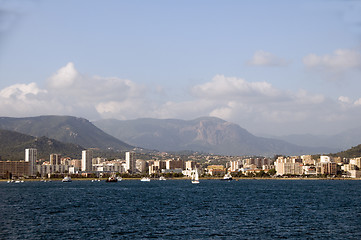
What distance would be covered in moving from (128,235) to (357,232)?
25.2m

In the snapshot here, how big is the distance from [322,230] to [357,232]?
3.96 m

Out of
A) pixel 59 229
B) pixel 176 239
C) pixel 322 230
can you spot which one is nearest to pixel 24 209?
pixel 59 229

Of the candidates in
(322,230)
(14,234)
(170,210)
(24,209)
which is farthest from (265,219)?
(24,209)

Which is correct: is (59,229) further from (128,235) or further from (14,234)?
(128,235)

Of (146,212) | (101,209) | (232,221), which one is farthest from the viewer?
(101,209)

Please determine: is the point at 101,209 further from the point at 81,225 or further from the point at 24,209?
the point at 81,225

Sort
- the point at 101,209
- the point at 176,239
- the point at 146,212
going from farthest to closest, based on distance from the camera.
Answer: the point at 101,209
the point at 146,212
the point at 176,239

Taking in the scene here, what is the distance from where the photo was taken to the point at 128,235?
173 feet

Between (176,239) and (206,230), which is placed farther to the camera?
(206,230)

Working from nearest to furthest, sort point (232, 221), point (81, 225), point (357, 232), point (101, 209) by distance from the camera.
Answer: point (357, 232) → point (81, 225) → point (232, 221) → point (101, 209)

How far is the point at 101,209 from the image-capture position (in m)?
82.1

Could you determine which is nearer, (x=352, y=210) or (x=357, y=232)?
(x=357, y=232)

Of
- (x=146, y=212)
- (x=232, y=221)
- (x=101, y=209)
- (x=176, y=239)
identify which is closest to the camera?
(x=176, y=239)

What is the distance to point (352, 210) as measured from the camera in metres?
79.2
